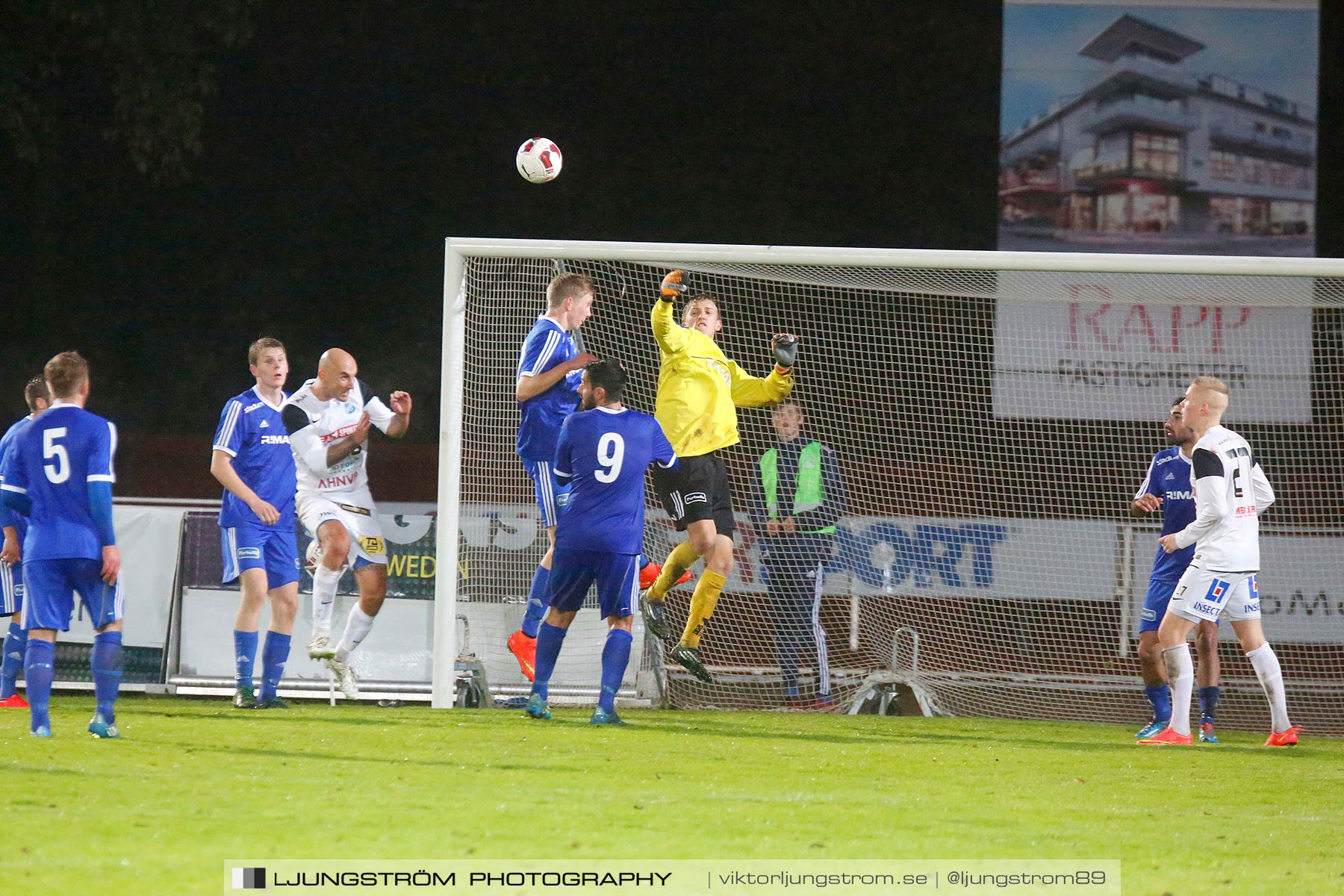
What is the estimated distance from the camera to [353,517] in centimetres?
829

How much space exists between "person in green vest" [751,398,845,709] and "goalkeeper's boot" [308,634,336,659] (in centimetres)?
284

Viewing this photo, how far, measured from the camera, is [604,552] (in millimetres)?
6848

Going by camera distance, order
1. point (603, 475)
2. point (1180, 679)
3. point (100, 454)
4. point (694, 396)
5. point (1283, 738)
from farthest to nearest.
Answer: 1. point (694, 396)
2. point (1283, 738)
3. point (1180, 679)
4. point (603, 475)
5. point (100, 454)

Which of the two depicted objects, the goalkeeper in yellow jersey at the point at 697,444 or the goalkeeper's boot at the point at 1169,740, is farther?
the goalkeeper in yellow jersey at the point at 697,444

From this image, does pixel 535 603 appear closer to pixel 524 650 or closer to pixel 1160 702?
pixel 524 650

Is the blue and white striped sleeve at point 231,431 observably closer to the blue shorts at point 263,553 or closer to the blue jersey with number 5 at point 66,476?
the blue shorts at point 263,553

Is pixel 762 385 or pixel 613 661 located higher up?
pixel 762 385

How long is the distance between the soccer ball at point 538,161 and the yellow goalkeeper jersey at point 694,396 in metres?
1.14

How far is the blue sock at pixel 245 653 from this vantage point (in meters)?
7.83

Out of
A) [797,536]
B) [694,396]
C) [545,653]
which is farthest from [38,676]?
[797,536]

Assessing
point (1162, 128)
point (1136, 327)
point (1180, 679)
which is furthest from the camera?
point (1162, 128)

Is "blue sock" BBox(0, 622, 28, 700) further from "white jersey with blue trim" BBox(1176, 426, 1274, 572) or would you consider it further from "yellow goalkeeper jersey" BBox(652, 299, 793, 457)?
"white jersey with blue trim" BBox(1176, 426, 1274, 572)

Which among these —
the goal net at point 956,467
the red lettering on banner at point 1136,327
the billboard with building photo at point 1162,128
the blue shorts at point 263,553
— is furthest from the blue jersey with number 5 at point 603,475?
the billboard with building photo at point 1162,128

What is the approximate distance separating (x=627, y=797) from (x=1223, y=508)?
3844 mm
